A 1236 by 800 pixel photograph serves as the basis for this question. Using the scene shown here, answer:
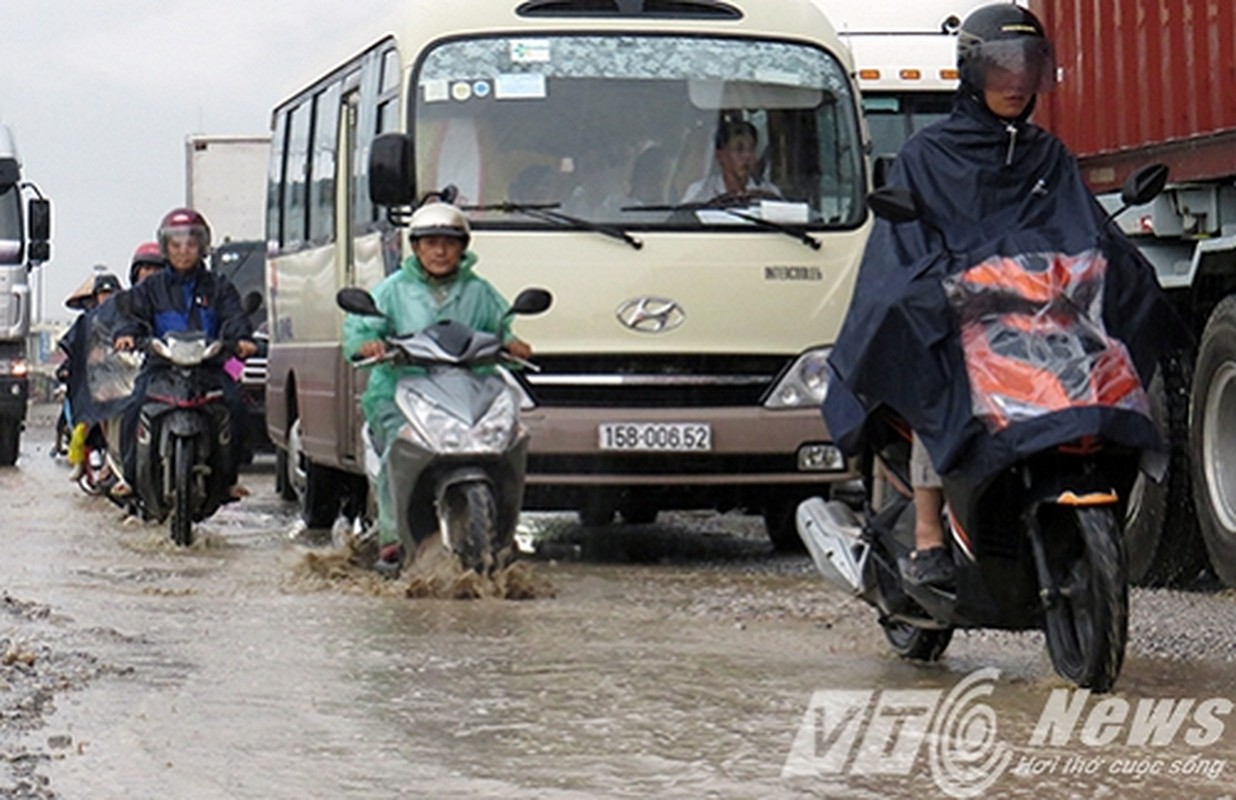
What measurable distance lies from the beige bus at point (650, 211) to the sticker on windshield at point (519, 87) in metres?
0.01

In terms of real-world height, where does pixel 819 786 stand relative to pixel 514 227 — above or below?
below

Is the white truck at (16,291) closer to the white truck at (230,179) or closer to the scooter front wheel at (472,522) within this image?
the white truck at (230,179)

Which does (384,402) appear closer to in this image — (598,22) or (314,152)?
(598,22)

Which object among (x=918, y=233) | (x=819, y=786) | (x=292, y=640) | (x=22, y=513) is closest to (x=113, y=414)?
(x=22, y=513)

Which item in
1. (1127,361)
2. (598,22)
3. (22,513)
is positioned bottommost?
(22,513)

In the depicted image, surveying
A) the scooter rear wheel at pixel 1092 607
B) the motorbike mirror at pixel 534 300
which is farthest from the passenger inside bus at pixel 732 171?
the scooter rear wheel at pixel 1092 607

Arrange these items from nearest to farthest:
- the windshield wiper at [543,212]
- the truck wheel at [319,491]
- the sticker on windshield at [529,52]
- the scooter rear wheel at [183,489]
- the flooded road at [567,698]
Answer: the flooded road at [567,698] < the windshield wiper at [543,212] < the sticker on windshield at [529,52] < the scooter rear wheel at [183,489] < the truck wheel at [319,491]

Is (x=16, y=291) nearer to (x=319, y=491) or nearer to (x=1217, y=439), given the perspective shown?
(x=319, y=491)

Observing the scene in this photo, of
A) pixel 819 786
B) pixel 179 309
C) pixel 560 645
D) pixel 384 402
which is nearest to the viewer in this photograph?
pixel 819 786

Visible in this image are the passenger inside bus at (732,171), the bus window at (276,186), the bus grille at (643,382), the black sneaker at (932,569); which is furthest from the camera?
the bus window at (276,186)

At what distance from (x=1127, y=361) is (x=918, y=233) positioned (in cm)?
70

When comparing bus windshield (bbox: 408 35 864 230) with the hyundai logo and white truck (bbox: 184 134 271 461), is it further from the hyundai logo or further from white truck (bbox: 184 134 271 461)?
white truck (bbox: 184 134 271 461)

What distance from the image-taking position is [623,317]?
44.2 feet

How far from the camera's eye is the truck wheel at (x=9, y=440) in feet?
85.6
